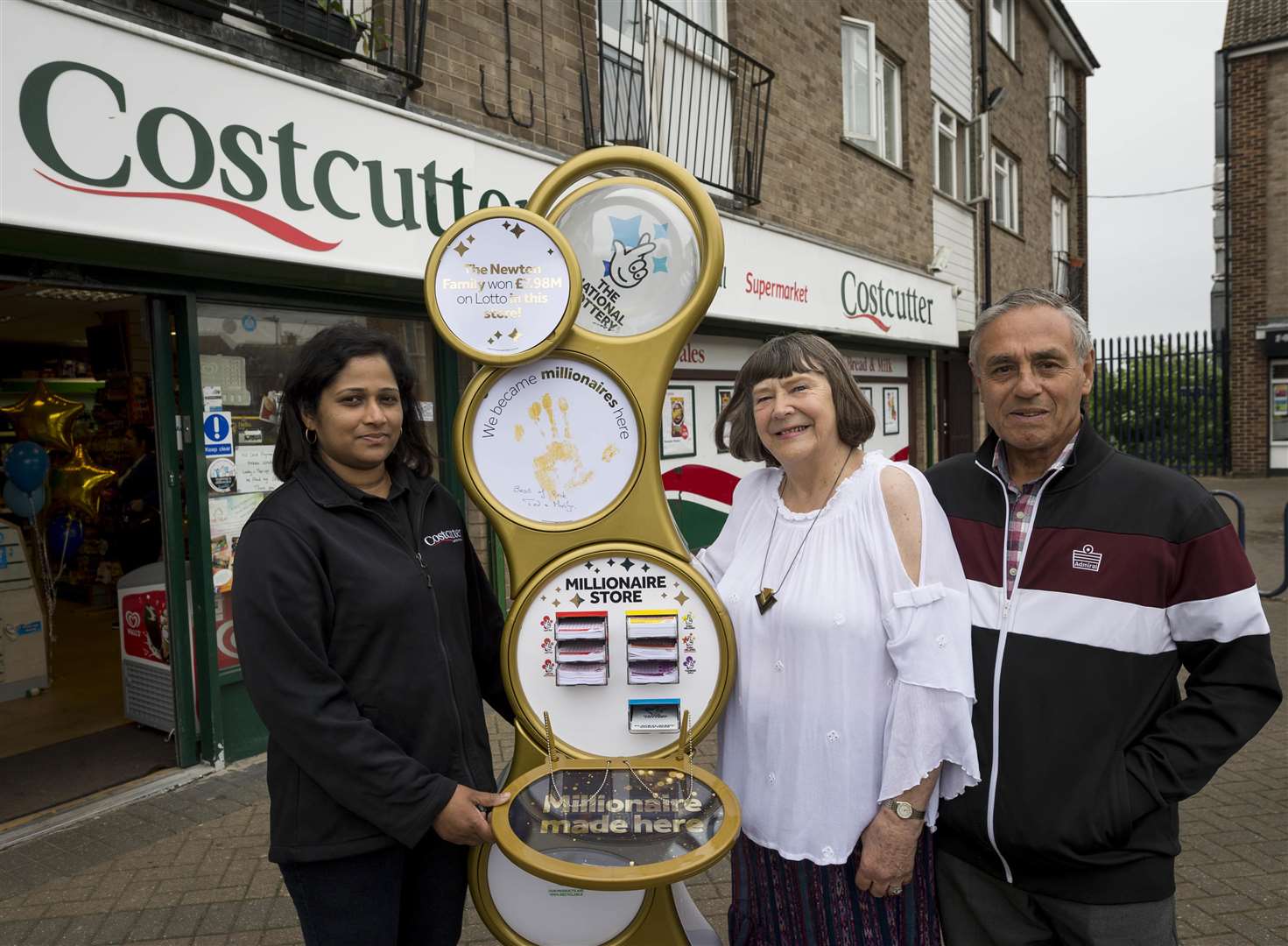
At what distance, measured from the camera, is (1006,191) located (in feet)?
46.2

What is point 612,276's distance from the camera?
2.23 meters

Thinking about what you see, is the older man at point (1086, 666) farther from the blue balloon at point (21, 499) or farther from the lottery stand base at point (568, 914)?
the blue balloon at point (21, 499)

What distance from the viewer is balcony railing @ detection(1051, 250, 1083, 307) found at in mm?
16406

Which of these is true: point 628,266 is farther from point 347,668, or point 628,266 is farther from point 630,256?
point 347,668

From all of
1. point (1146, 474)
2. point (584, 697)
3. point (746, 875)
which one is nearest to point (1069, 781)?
point (1146, 474)

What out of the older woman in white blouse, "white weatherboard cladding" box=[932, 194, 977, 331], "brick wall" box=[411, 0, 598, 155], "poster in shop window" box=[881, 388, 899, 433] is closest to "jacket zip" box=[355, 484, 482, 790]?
the older woman in white blouse

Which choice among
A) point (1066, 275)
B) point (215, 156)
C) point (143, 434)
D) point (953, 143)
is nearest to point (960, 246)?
point (953, 143)

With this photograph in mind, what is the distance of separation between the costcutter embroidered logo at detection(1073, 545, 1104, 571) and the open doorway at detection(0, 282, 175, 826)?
3.80 m

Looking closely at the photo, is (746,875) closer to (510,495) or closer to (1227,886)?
(510,495)

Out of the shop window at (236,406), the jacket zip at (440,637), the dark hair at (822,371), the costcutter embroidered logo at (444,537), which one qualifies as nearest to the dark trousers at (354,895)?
the jacket zip at (440,637)

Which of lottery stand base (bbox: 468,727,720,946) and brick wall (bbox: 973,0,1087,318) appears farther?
brick wall (bbox: 973,0,1087,318)

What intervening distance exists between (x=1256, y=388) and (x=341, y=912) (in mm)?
19088

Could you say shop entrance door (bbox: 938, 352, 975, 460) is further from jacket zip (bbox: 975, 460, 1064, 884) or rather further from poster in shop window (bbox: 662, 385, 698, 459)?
jacket zip (bbox: 975, 460, 1064, 884)

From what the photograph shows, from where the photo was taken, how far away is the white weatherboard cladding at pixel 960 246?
1138 centimetres
